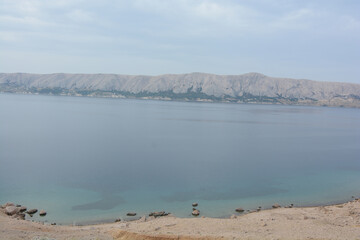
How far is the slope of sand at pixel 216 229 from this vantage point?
11.5 metres

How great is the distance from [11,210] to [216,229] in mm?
10585

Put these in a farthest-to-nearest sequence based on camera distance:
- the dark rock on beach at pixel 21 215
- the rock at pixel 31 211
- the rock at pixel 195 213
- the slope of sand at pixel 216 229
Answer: the rock at pixel 195 213
the rock at pixel 31 211
the dark rock on beach at pixel 21 215
the slope of sand at pixel 216 229

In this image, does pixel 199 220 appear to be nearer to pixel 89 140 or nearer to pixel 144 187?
pixel 144 187

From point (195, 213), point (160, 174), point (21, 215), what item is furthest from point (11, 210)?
point (160, 174)

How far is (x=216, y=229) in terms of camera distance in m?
13.2

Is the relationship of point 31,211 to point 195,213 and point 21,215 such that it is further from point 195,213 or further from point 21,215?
point 195,213

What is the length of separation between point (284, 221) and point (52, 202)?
13.3m

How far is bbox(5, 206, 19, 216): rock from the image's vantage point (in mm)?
15852

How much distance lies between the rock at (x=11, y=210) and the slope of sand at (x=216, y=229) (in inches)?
23.9

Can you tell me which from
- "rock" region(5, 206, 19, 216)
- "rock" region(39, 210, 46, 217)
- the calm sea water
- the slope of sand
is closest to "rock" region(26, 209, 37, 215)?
"rock" region(39, 210, 46, 217)

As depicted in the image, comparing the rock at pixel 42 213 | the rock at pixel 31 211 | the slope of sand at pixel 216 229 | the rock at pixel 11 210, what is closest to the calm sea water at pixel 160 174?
the rock at pixel 42 213

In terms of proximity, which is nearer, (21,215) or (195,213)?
(21,215)

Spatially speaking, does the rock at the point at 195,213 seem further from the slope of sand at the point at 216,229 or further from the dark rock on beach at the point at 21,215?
the dark rock on beach at the point at 21,215

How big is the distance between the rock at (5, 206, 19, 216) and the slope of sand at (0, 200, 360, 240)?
61 cm
